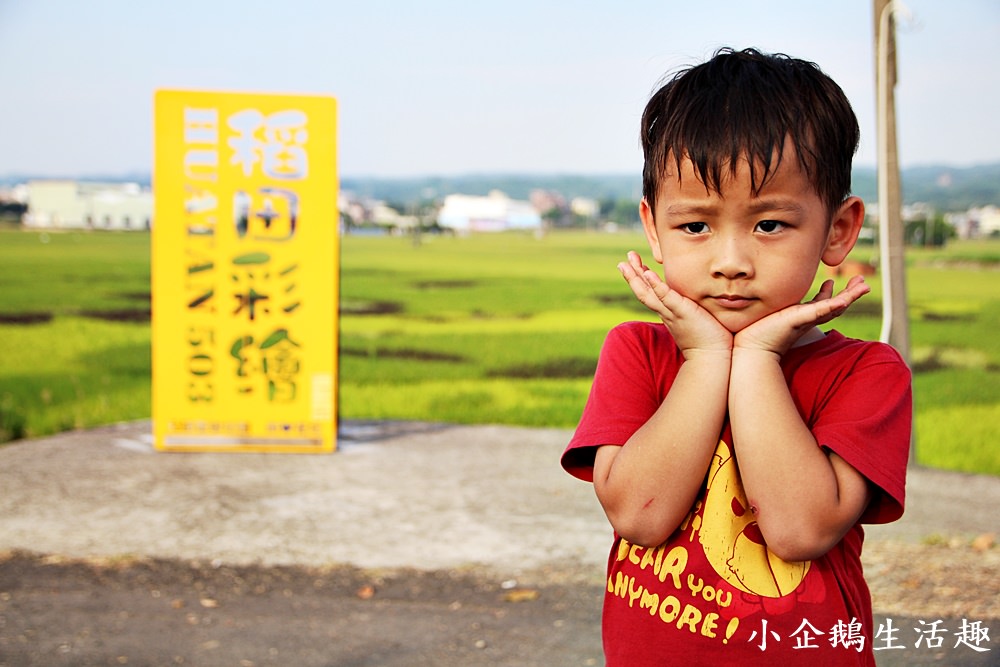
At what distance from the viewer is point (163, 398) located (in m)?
6.02

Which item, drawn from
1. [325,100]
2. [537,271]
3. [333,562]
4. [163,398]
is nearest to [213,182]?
[325,100]

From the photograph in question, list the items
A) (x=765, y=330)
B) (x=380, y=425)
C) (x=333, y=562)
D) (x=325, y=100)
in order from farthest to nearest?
(x=380, y=425) → (x=325, y=100) → (x=333, y=562) → (x=765, y=330)

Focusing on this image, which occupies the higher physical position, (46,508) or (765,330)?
(765,330)

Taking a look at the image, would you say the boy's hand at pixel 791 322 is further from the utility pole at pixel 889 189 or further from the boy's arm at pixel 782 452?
the utility pole at pixel 889 189

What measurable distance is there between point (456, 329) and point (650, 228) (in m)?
9.36

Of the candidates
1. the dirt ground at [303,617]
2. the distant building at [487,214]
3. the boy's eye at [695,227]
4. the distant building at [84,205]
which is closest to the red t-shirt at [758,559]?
the boy's eye at [695,227]

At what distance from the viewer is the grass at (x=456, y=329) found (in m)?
8.27

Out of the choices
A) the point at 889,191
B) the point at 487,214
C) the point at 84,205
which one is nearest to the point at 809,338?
the point at 889,191

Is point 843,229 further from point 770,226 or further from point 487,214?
point 487,214

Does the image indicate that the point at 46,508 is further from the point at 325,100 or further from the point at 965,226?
the point at 965,226

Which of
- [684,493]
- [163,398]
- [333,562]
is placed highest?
[684,493]

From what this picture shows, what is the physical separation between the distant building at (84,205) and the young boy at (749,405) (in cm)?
1276

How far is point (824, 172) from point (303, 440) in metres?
5.06

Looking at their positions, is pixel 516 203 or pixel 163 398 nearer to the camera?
pixel 163 398
